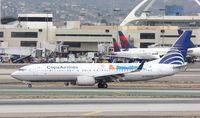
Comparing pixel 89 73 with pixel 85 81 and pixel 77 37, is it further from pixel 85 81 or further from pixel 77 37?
pixel 77 37

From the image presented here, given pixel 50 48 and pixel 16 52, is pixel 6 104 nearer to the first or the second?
pixel 16 52

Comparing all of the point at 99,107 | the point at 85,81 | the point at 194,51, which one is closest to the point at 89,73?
the point at 85,81

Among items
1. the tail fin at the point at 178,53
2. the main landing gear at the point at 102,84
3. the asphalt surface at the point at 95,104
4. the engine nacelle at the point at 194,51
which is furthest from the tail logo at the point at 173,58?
the engine nacelle at the point at 194,51

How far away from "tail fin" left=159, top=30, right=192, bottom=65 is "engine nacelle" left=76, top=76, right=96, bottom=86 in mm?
10451

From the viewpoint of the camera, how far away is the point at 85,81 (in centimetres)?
6862

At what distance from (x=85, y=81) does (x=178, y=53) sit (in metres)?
15.0

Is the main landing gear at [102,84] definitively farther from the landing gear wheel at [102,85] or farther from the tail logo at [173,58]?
the tail logo at [173,58]

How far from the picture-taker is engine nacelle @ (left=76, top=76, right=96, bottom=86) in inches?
2702

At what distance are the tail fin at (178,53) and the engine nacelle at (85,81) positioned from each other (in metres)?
10.5

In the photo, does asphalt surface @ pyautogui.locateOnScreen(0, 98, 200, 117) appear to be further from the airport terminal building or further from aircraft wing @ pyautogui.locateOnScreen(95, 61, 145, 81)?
the airport terminal building

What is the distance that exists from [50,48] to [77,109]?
13068 centimetres

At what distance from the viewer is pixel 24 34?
620 ft

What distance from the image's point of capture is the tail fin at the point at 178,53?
7650 centimetres

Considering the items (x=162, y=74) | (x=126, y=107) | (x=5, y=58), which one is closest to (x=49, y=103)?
(x=126, y=107)
